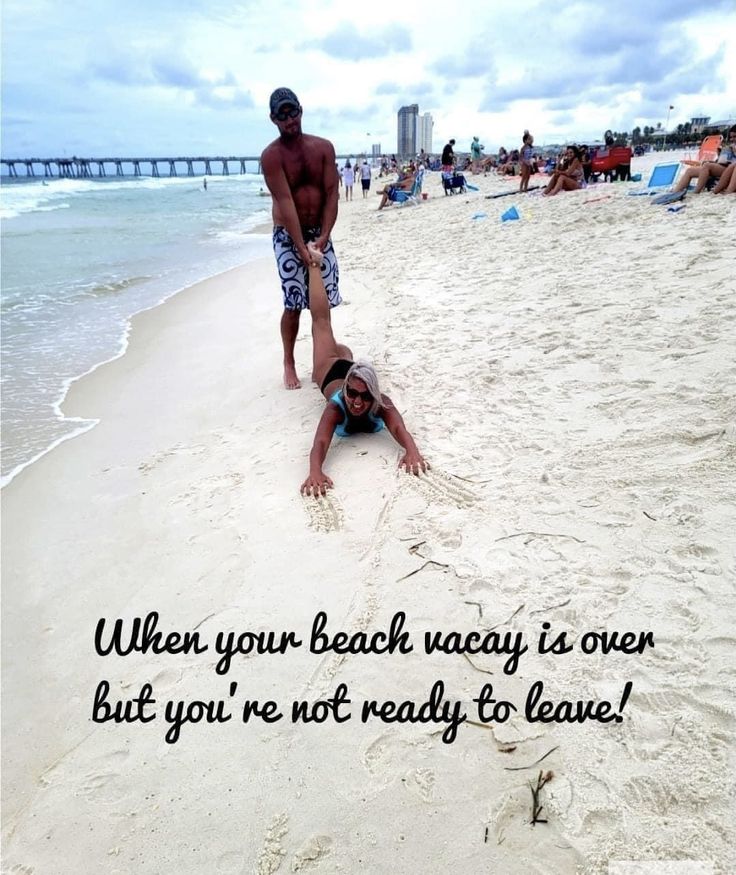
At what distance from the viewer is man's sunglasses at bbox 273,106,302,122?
3613mm

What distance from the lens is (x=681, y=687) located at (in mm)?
1681

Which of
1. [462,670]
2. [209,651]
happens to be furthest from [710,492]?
[209,651]

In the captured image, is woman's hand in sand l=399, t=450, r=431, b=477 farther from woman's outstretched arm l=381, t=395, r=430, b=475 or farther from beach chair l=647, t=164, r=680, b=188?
beach chair l=647, t=164, r=680, b=188

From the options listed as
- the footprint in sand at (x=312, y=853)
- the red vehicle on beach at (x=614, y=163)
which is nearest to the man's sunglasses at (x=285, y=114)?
the footprint in sand at (x=312, y=853)

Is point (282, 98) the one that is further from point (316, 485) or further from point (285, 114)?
point (316, 485)

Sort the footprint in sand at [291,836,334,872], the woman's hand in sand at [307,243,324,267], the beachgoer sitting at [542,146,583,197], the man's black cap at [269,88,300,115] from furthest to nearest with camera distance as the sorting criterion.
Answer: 1. the beachgoer sitting at [542,146,583,197]
2. the woman's hand in sand at [307,243,324,267]
3. the man's black cap at [269,88,300,115]
4. the footprint in sand at [291,836,334,872]

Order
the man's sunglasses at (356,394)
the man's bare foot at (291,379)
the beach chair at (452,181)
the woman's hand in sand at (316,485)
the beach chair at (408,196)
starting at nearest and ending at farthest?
1. the woman's hand in sand at (316,485)
2. the man's sunglasses at (356,394)
3. the man's bare foot at (291,379)
4. the beach chair at (452,181)
5. the beach chair at (408,196)

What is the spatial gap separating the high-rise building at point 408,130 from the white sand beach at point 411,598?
289 feet

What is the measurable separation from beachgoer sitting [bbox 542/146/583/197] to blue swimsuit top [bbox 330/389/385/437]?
10.6m

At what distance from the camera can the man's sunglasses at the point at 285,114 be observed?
3613mm

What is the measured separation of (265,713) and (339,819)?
0.43 m

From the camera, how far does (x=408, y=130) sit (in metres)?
84.5

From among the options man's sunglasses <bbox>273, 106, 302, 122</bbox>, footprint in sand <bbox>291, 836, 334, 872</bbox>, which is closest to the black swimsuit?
man's sunglasses <bbox>273, 106, 302, 122</bbox>

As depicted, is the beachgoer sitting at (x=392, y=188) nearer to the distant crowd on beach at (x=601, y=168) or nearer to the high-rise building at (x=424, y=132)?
the distant crowd on beach at (x=601, y=168)
